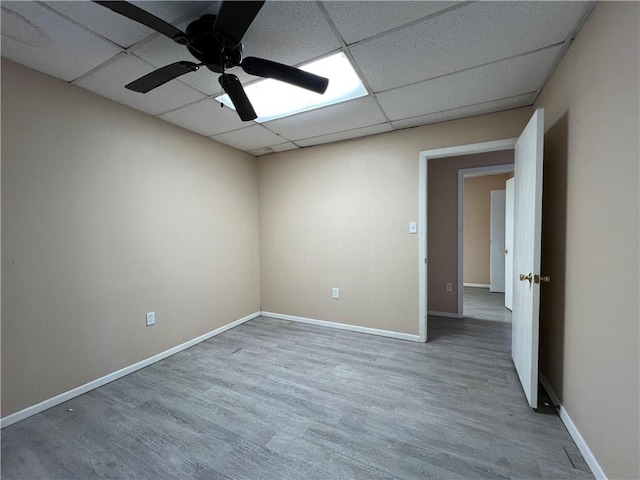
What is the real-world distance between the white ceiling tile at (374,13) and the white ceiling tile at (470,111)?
130 centimetres

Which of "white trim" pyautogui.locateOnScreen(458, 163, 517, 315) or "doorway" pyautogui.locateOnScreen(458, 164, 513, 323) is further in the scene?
"doorway" pyautogui.locateOnScreen(458, 164, 513, 323)

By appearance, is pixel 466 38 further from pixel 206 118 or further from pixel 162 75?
pixel 206 118

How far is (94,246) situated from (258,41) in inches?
77.9

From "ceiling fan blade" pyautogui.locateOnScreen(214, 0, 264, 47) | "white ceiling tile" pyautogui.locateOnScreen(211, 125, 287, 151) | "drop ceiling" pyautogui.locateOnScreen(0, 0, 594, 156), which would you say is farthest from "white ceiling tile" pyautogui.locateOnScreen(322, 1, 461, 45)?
"white ceiling tile" pyautogui.locateOnScreen(211, 125, 287, 151)

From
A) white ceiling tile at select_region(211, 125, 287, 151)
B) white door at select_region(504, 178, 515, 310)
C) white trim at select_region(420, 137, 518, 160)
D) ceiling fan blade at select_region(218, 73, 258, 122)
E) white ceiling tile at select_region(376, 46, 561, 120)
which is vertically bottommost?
white door at select_region(504, 178, 515, 310)

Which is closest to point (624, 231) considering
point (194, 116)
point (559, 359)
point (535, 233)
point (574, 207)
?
point (574, 207)

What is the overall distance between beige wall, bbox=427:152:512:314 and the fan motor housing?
10.5 feet

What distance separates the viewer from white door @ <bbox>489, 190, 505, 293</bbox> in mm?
5055

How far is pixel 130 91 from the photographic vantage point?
6.81 feet

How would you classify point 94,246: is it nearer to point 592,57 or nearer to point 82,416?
point 82,416

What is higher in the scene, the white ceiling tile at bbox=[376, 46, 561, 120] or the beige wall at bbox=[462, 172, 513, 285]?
the white ceiling tile at bbox=[376, 46, 561, 120]

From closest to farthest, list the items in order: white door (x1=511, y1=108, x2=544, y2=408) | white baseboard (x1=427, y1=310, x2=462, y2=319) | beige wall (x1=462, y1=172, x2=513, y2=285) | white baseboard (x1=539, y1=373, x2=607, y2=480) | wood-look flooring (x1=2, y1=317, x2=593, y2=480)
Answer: white baseboard (x1=539, y1=373, x2=607, y2=480) < wood-look flooring (x1=2, y1=317, x2=593, y2=480) < white door (x1=511, y1=108, x2=544, y2=408) < white baseboard (x1=427, y1=310, x2=462, y2=319) < beige wall (x1=462, y1=172, x2=513, y2=285)

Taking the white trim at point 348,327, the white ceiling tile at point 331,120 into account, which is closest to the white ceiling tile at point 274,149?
the white ceiling tile at point 331,120

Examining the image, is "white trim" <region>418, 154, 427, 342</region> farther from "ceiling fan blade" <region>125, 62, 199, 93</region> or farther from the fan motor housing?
"ceiling fan blade" <region>125, 62, 199, 93</region>
